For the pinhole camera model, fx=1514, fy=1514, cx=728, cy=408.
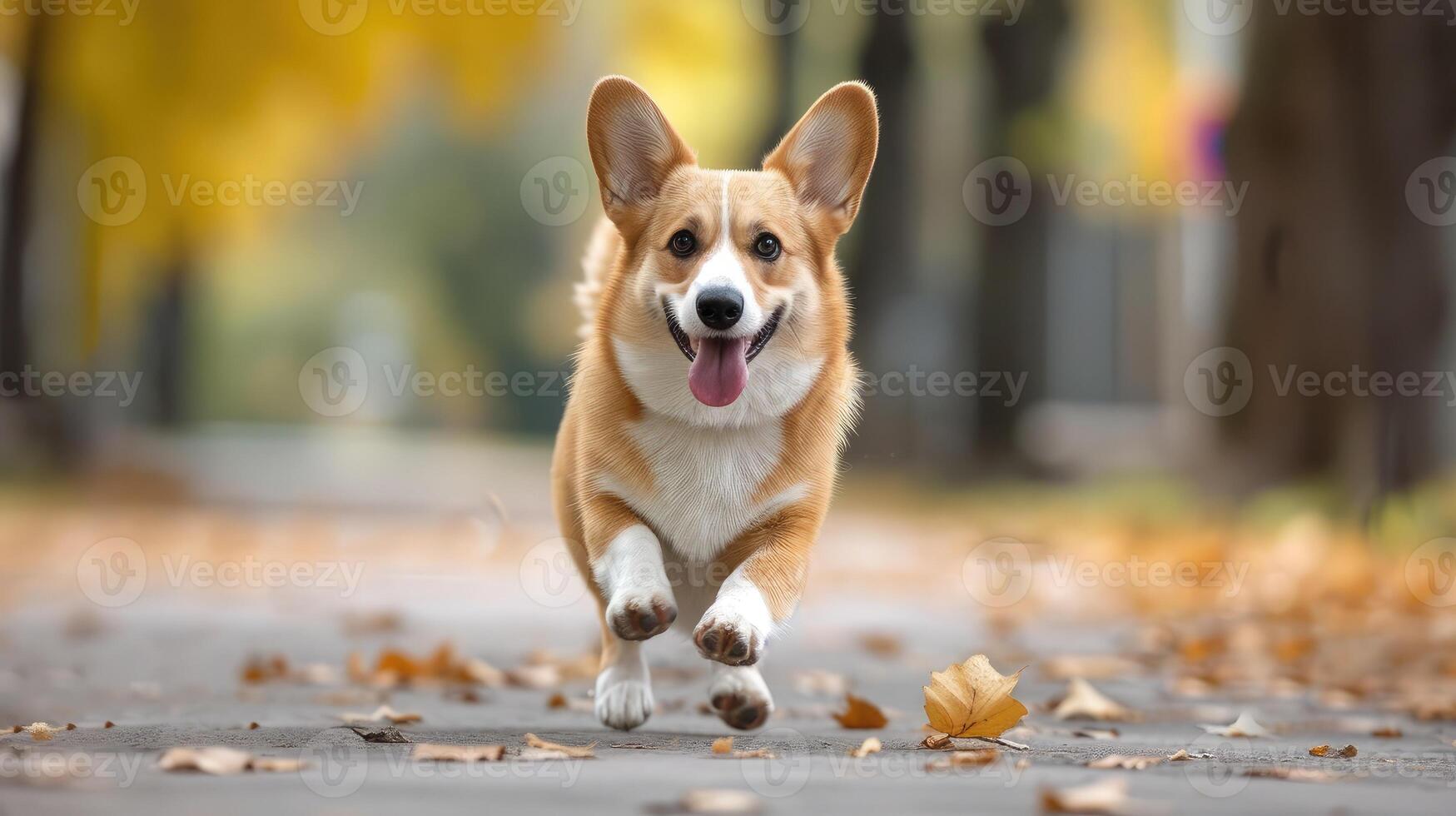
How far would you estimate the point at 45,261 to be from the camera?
14047mm

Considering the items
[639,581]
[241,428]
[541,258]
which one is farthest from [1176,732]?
[541,258]

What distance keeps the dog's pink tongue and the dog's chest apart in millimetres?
183

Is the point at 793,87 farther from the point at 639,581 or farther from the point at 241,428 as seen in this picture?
the point at 639,581

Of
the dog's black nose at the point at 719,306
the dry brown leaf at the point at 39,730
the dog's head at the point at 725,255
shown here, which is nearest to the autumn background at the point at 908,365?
the dry brown leaf at the point at 39,730

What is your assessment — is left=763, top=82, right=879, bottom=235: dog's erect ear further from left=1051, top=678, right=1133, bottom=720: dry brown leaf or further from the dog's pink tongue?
left=1051, top=678, right=1133, bottom=720: dry brown leaf
